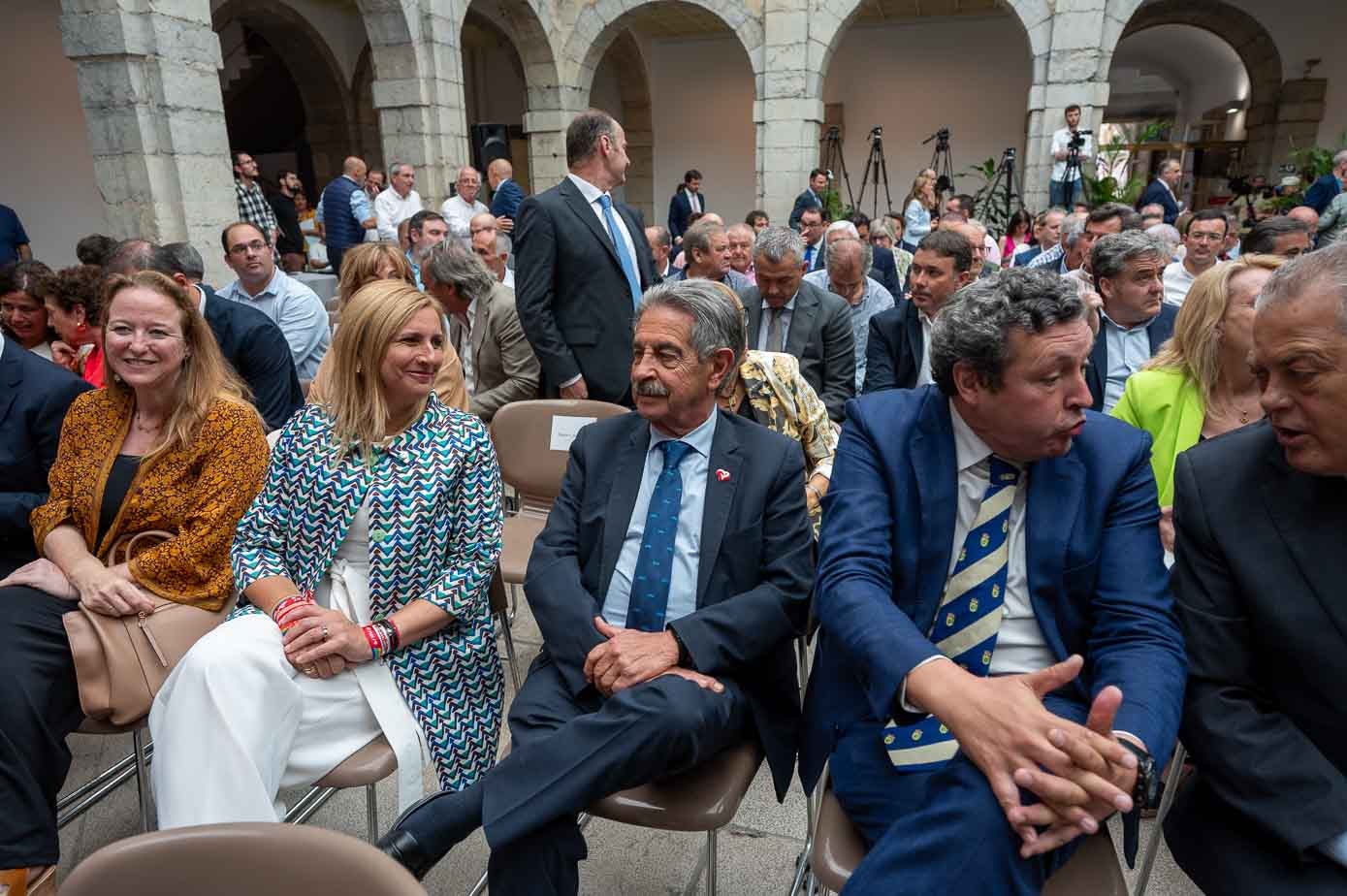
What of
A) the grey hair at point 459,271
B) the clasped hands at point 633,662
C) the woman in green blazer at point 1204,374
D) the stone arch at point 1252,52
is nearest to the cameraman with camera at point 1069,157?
the stone arch at point 1252,52

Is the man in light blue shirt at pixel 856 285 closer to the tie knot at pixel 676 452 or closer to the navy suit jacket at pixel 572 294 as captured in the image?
the navy suit jacket at pixel 572 294

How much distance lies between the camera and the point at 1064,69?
904cm

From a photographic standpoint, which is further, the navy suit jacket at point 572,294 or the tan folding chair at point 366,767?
the navy suit jacket at point 572,294

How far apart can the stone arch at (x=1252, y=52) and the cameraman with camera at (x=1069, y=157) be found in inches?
175

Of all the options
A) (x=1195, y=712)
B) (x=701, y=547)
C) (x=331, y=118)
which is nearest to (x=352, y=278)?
(x=701, y=547)

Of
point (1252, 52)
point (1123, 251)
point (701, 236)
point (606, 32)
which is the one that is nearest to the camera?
point (1123, 251)

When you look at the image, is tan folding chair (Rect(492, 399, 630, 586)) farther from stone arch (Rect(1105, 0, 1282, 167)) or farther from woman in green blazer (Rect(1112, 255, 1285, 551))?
stone arch (Rect(1105, 0, 1282, 167))

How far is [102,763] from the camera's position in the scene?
2.56 meters

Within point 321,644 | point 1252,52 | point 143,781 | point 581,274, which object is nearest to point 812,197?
point 581,274

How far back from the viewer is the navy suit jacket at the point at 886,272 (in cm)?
564

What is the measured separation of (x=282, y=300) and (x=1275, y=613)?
3834 millimetres

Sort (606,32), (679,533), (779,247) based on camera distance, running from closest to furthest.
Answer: (679,533)
(779,247)
(606,32)

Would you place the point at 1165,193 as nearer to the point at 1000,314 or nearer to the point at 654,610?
the point at 1000,314

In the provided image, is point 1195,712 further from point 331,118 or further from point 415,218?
point 331,118
